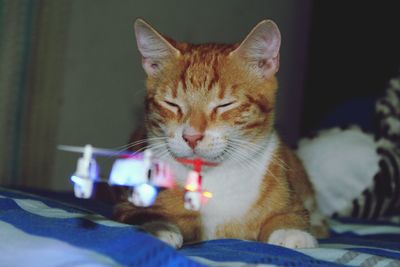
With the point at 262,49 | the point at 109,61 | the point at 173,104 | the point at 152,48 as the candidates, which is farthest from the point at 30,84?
the point at 262,49

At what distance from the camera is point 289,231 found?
121 centimetres

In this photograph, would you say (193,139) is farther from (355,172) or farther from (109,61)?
(109,61)

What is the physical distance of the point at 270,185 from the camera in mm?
1389

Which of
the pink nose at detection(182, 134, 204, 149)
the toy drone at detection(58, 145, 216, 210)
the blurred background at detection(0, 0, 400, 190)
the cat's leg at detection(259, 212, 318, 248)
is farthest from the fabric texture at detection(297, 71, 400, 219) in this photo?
the toy drone at detection(58, 145, 216, 210)

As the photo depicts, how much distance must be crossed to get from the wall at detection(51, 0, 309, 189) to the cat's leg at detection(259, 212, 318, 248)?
1056mm

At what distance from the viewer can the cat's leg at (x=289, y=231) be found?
117 centimetres

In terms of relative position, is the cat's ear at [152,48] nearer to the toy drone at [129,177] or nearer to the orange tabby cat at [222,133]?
the orange tabby cat at [222,133]

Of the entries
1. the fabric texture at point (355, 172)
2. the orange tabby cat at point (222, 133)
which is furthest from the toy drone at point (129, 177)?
the fabric texture at point (355, 172)

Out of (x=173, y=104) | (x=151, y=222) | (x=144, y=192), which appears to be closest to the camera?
(x=144, y=192)

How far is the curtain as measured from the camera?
6.79 feet

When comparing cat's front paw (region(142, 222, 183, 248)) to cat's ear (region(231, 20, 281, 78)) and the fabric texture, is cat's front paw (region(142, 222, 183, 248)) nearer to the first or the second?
Answer: cat's ear (region(231, 20, 281, 78))

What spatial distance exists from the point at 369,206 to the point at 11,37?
145cm

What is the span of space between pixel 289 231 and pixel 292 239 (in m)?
0.04

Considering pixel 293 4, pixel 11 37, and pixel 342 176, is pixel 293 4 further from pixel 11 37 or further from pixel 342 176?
pixel 11 37
